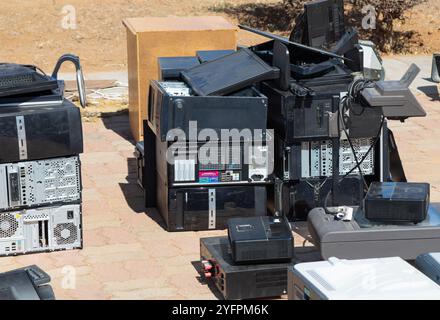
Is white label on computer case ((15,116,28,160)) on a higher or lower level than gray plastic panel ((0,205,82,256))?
higher

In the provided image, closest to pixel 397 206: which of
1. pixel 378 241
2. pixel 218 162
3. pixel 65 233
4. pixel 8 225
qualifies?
pixel 378 241

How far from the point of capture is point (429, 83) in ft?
42.1

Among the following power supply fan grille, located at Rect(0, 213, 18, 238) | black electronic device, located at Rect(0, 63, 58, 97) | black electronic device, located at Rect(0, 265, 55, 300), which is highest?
black electronic device, located at Rect(0, 63, 58, 97)

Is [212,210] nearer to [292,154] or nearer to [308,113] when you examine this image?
[292,154]

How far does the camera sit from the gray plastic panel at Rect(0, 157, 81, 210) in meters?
7.06

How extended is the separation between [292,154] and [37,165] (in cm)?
207

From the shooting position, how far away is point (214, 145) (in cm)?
751

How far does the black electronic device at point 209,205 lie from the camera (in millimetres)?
7625

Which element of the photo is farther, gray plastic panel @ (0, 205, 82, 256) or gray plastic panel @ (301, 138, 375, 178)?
gray plastic panel @ (301, 138, 375, 178)

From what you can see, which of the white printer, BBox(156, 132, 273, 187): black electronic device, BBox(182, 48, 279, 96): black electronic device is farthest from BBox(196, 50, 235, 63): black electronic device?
the white printer

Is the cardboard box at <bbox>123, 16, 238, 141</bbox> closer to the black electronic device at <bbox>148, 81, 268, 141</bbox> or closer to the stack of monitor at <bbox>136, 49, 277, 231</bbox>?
the stack of monitor at <bbox>136, 49, 277, 231</bbox>

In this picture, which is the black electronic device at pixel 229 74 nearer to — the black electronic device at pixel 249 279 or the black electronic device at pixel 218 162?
the black electronic device at pixel 218 162

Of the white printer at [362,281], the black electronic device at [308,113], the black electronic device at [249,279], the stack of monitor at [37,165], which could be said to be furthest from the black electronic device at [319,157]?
the white printer at [362,281]
